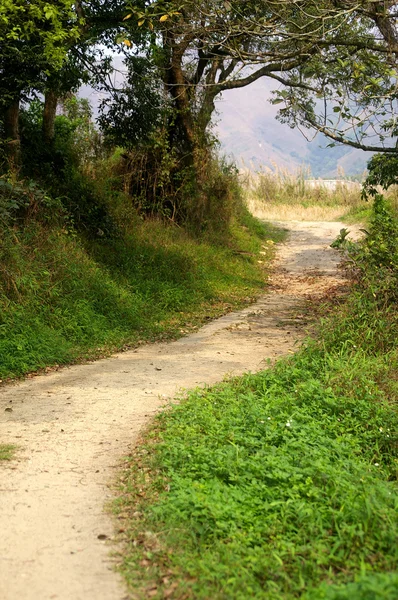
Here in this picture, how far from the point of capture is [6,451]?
5.20 metres

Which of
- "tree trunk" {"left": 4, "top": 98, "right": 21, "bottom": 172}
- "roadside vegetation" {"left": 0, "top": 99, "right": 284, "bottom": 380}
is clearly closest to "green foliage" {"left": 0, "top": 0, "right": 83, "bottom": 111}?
"tree trunk" {"left": 4, "top": 98, "right": 21, "bottom": 172}

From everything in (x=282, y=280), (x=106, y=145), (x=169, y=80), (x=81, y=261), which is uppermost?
(x=169, y=80)

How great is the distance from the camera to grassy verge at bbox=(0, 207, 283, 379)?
8397mm

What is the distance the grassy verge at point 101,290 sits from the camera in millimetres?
8397

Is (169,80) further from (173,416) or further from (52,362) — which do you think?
(173,416)

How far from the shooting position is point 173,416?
19.0ft

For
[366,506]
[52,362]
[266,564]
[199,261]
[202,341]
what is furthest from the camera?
[199,261]

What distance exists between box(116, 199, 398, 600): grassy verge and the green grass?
0.94m

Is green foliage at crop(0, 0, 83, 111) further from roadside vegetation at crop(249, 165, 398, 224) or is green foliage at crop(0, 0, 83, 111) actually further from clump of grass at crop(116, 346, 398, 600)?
roadside vegetation at crop(249, 165, 398, 224)

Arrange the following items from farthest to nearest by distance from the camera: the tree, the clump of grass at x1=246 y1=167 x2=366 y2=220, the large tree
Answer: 1. the clump of grass at x1=246 y1=167 x2=366 y2=220
2. the tree
3. the large tree

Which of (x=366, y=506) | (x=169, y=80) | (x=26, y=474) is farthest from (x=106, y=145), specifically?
(x=366, y=506)

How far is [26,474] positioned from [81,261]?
20.5 ft

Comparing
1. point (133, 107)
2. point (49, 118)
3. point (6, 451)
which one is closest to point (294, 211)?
point (133, 107)

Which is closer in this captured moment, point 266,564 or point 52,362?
point 266,564
